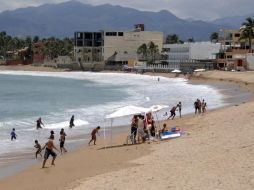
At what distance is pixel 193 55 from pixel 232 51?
15555 mm

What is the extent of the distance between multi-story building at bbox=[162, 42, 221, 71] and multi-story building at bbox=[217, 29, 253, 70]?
112 inches

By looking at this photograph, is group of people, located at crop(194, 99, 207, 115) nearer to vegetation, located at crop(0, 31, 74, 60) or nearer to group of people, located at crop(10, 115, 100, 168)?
group of people, located at crop(10, 115, 100, 168)

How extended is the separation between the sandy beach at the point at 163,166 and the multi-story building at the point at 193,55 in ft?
265

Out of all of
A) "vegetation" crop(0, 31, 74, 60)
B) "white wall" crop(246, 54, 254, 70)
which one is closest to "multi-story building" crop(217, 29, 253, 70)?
"white wall" crop(246, 54, 254, 70)

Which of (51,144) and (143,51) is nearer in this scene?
(51,144)

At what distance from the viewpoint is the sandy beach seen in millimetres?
12250

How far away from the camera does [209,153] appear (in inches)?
604

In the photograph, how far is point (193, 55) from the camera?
109062 millimetres

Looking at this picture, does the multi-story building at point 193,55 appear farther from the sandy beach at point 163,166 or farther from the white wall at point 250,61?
the sandy beach at point 163,166

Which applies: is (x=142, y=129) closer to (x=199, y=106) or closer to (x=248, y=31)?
(x=199, y=106)

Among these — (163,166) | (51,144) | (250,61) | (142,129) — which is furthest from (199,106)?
(250,61)

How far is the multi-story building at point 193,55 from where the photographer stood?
103m

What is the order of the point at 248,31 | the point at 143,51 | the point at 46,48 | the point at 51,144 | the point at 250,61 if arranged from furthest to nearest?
the point at 46,48
the point at 143,51
the point at 248,31
the point at 250,61
the point at 51,144

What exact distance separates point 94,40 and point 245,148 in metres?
118
